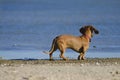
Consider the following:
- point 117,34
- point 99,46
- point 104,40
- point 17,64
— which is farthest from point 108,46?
point 17,64

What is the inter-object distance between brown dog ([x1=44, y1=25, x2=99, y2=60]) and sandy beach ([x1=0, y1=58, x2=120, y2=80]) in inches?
20.4

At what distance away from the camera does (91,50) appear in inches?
902

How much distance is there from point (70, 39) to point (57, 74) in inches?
151

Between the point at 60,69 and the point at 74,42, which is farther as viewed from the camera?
the point at 74,42

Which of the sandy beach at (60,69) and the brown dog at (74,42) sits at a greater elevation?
the brown dog at (74,42)

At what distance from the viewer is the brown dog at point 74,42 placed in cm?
1841

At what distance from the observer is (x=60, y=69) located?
1567 cm

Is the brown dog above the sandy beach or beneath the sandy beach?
above

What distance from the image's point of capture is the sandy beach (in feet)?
47.7

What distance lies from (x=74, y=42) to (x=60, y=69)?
317 centimetres

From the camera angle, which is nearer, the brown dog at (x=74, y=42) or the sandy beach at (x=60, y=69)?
the sandy beach at (x=60, y=69)

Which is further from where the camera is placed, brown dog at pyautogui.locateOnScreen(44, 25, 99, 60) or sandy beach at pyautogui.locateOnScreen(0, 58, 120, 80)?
brown dog at pyautogui.locateOnScreen(44, 25, 99, 60)

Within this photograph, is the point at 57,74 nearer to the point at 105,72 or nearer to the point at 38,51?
the point at 105,72

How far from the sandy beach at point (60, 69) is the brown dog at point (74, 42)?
52 centimetres
